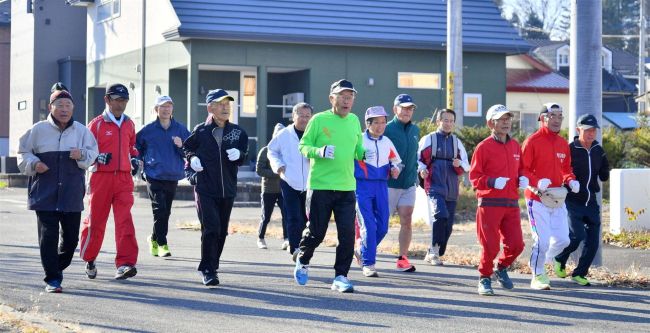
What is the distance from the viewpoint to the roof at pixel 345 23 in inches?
1286

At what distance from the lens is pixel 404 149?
13.4m

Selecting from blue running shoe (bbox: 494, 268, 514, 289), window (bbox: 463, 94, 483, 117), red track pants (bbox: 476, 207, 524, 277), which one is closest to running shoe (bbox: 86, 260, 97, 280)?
red track pants (bbox: 476, 207, 524, 277)

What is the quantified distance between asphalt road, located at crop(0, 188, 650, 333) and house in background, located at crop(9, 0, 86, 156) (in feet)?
109

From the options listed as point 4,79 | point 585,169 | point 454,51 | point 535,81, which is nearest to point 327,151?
point 585,169

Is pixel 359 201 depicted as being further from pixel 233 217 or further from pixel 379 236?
pixel 233 217

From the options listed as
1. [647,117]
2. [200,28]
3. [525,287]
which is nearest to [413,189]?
[525,287]

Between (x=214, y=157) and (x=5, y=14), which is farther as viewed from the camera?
(x=5, y=14)

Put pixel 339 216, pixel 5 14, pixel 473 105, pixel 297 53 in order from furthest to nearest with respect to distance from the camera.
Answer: pixel 5 14 → pixel 473 105 → pixel 297 53 → pixel 339 216

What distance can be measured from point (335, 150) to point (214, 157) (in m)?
1.25

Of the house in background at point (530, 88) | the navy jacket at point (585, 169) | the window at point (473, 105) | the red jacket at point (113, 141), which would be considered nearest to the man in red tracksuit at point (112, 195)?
the red jacket at point (113, 141)

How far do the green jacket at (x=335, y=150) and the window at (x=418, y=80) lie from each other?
24.6 metres

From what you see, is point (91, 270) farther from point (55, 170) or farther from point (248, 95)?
point (248, 95)

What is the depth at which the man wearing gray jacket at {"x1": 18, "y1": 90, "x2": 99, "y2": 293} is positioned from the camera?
429 inches

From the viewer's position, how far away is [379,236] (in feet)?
41.2
